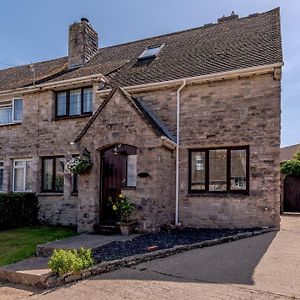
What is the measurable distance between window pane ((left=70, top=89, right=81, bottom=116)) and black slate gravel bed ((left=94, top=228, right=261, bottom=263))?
6.45 m

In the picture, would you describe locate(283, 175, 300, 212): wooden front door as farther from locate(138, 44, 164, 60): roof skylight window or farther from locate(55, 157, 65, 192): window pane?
locate(55, 157, 65, 192): window pane

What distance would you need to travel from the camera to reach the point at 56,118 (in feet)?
47.5

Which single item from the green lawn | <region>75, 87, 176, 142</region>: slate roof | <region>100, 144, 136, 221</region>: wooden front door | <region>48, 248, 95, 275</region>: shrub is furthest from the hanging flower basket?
<region>48, 248, 95, 275</region>: shrub

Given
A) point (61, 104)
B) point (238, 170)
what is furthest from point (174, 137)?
point (61, 104)

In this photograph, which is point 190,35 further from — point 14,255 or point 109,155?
point 14,255

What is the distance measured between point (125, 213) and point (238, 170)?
154 inches

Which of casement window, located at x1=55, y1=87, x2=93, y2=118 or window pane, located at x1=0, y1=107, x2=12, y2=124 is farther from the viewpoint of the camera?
window pane, located at x1=0, y1=107, x2=12, y2=124

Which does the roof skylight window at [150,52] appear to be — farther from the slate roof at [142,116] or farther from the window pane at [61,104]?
the window pane at [61,104]

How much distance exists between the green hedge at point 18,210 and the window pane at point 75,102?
3878 millimetres

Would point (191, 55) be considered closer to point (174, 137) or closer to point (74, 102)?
point (174, 137)

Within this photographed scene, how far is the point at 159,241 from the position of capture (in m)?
9.16

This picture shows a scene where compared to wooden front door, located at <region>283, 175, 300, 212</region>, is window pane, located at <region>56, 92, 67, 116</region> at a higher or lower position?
higher

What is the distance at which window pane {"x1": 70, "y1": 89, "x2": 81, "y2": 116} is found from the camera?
14.2 m

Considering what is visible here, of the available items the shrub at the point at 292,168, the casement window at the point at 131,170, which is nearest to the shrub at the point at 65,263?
the casement window at the point at 131,170
